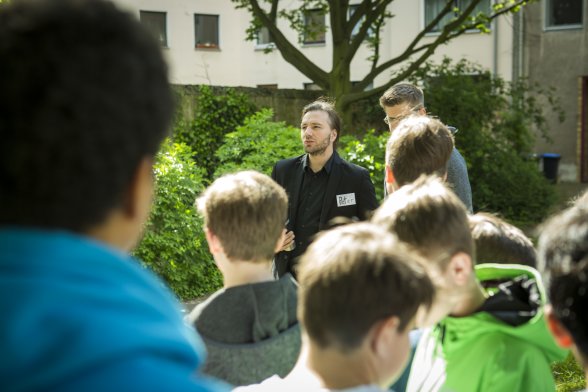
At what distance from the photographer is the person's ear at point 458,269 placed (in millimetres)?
2518

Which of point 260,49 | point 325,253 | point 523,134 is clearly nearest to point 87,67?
point 325,253

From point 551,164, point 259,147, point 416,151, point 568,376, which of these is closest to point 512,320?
point 416,151

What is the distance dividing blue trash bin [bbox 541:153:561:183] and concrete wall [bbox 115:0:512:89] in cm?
537

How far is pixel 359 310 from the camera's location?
1646 millimetres

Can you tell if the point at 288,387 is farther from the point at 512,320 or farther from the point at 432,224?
the point at 512,320

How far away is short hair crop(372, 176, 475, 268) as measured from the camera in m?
2.52

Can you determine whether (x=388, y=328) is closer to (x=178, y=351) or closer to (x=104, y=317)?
(x=178, y=351)

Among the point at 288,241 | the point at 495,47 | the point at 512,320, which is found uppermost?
the point at 495,47

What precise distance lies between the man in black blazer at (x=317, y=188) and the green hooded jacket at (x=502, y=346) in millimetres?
3017

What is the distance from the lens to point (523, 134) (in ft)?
55.7

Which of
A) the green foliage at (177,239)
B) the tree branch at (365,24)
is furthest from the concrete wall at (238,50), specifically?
the green foliage at (177,239)

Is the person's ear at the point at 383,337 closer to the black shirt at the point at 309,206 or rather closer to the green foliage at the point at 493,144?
the black shirt at the point at 309,206

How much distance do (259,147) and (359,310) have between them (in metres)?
9.07

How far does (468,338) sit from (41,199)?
1837 mm
